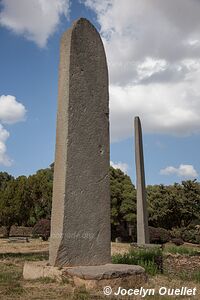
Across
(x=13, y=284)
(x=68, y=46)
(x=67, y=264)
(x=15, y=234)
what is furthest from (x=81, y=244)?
(x=15, y=234)

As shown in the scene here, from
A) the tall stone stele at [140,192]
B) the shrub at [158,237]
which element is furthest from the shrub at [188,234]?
the tall stone stele at [140,192]

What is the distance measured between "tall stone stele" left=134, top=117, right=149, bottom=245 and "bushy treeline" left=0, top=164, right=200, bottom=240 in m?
12.9

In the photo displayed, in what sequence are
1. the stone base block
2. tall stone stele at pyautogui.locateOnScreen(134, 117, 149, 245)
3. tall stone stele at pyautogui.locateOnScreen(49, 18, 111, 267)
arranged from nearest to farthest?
the stone base block < tall stone stele at pyautogui.locateOnScreen(49, 18, 111, 267) < tall stone stele at pyautogui.locateOnScreen(134, 117, 149, 245)

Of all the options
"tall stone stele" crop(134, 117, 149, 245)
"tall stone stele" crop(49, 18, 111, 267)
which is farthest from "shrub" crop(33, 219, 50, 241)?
"tall stone stele" crop(49, 18, 111, 267)

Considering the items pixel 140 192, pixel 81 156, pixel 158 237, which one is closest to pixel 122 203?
pixel 158 237

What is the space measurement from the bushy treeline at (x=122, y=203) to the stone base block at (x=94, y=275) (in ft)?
77.8

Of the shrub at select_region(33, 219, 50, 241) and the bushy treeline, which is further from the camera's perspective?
the bushy treeline

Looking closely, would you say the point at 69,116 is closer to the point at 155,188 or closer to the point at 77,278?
the point at 77,278

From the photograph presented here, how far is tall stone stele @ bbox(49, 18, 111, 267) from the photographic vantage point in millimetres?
5855

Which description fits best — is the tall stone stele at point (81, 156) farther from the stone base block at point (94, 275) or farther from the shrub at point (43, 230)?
the shrub at point (43, 230)

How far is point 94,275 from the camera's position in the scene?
16.6ft

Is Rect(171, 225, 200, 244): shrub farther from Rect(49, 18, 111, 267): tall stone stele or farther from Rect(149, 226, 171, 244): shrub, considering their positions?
Rect(49, 18, 111, 267): tall stone stele

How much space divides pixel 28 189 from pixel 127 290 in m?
26.5

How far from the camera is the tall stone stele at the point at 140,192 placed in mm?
16156
